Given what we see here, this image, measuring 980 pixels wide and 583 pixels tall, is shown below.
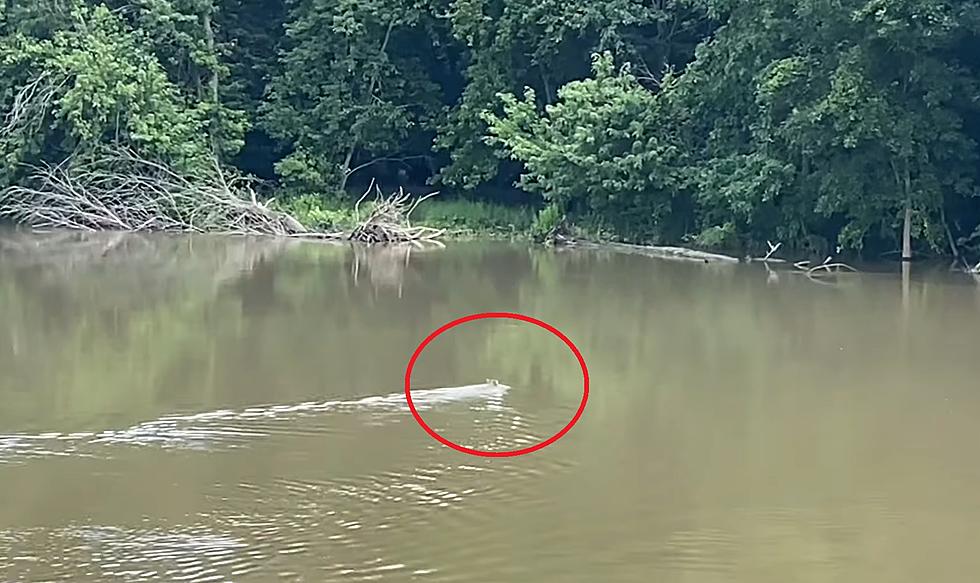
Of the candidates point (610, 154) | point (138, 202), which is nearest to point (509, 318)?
point (610, 154)

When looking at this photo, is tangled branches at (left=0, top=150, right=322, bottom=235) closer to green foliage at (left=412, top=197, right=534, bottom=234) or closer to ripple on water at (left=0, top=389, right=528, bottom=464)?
green foliage at (left=412, top=197, right=534, bottom=234)

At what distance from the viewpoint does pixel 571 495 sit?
6.42 meters

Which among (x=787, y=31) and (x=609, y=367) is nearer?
(x=609, y=367)

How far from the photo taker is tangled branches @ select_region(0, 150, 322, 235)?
79.7 feet

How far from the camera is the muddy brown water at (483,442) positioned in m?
5.53

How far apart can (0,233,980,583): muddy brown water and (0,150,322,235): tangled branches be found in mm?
9849

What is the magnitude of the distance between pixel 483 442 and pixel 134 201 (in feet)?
61.7

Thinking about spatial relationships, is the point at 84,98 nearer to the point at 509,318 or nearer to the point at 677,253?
the point at 677,253

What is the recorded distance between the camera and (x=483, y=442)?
7.48 metres

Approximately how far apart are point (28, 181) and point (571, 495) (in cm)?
2155

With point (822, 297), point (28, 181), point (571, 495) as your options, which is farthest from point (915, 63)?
point (28, 181)

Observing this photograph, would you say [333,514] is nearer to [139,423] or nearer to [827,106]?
[139,423]

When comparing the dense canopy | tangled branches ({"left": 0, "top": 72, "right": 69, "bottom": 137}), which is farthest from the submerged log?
tangled branches ({"left": 0, "top": 72, "right": 69, "bottom": 137})

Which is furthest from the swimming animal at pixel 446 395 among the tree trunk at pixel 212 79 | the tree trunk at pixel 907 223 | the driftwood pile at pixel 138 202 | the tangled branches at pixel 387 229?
the tree trunk at pixel 212 79
